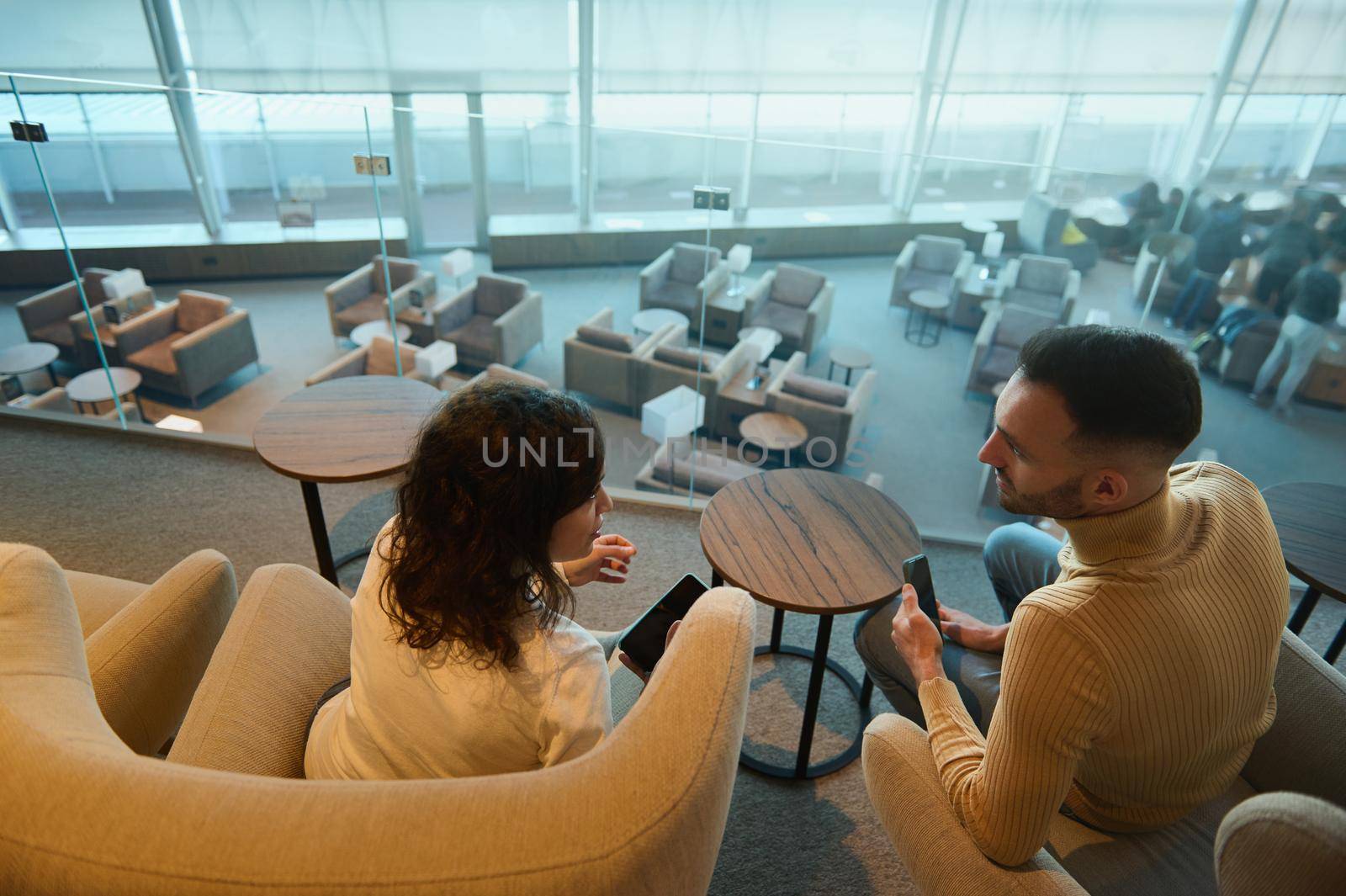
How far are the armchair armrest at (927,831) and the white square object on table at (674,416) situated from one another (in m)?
2.07

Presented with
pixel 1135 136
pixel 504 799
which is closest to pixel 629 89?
pixel 1135 136

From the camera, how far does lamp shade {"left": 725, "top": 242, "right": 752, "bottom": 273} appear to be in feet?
10.6

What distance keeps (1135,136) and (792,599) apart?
9.85 m

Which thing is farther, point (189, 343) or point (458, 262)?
point (458, 262)

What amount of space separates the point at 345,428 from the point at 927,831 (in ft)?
5.30

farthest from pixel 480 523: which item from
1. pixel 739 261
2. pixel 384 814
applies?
pixel 739 261

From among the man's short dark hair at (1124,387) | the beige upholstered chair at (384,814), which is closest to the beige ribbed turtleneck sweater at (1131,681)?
the man's short dark hair at (1124,387)

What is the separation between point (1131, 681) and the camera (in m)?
0.92

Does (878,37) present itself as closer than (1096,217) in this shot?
No

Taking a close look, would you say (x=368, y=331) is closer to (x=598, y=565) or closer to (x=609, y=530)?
(x=609, y=530)

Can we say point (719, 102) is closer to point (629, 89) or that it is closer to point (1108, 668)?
point (629, 89)

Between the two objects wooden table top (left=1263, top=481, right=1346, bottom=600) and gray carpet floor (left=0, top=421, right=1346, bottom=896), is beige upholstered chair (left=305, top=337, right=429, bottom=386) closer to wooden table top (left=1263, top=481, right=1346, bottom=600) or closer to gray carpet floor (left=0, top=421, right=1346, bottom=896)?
gray carpet floor (left=0, top=421, right=1346, bottom=896)

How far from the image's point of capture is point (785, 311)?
3.91 meters

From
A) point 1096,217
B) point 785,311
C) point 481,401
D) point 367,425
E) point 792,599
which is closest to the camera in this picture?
point 481,401
